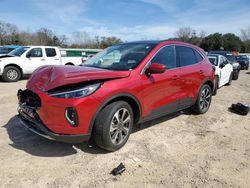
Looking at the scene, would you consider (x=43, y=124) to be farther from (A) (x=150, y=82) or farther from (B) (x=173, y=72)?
(B) (x=173, y=72)

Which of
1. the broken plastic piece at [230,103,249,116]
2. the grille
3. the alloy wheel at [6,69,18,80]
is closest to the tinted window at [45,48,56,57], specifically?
the alloy wheel at [6,69,18,80]

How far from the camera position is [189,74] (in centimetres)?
557

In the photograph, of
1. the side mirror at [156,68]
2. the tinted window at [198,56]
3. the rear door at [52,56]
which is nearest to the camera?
the side mirror at [156,68]

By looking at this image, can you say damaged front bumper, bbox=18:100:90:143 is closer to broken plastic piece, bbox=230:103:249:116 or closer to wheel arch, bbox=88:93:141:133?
wheel arch, bbox=88:93:141:133

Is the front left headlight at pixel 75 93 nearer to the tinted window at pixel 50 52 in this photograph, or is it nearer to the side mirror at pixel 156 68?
the side mirror at pixel 156 68

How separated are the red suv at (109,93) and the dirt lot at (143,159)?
15.0 inches

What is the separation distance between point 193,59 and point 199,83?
566 millimetres

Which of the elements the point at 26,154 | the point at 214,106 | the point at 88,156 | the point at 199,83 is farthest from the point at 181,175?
the point at 214,106

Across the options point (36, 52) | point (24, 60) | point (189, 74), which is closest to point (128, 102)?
point (189, 74)

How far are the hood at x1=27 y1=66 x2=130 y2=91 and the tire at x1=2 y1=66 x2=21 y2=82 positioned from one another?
8.73m

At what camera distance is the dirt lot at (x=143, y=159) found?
3.34 m

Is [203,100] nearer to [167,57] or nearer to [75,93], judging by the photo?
[167,57]

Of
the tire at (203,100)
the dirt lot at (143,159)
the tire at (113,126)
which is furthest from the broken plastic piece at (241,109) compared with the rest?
the tire at (113,126)

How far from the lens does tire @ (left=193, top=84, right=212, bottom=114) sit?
618 cm
